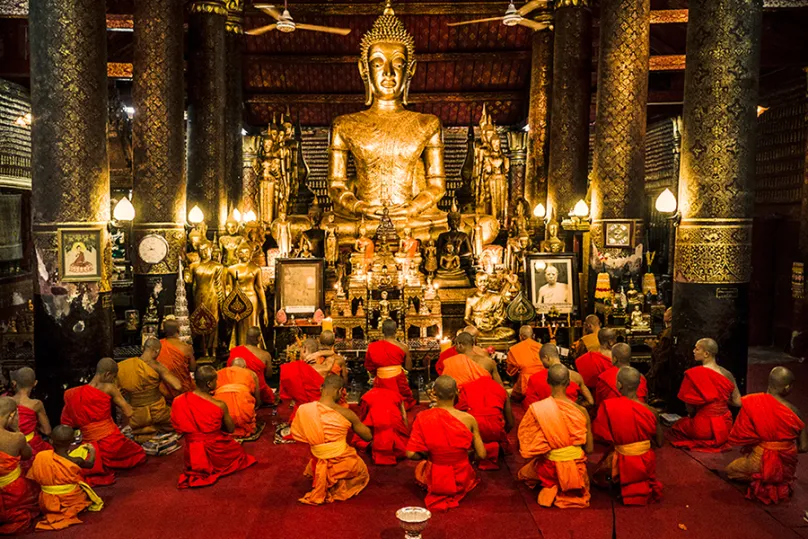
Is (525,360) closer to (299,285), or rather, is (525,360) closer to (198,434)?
(198,434)

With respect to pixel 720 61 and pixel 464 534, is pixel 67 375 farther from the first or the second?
pixel 720 61

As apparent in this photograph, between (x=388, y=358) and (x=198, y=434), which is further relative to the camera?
(x=388, y=358)

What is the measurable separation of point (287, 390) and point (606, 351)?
3178 millimetres

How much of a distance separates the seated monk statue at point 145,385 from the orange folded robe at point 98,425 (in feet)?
2.25

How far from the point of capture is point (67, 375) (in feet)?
24.5

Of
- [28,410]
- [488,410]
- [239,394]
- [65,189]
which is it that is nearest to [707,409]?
[488,410]

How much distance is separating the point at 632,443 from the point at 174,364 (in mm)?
4625

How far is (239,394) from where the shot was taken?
702cm

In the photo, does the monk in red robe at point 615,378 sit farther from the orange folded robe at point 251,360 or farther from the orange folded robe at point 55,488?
the orange folded robe at point 55,488

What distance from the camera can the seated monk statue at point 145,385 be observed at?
23.3ft

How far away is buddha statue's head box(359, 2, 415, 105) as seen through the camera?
1324 centimetres

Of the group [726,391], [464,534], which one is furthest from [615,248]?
[464,534]

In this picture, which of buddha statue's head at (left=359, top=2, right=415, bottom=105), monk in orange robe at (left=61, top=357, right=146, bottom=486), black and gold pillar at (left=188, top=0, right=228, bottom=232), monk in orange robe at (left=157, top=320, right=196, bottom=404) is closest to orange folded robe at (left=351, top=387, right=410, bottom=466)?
monk in orange robe at (left=61, top=357, right=146, bottom=486)

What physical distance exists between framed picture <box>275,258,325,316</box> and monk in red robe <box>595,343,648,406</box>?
444 centimetres
